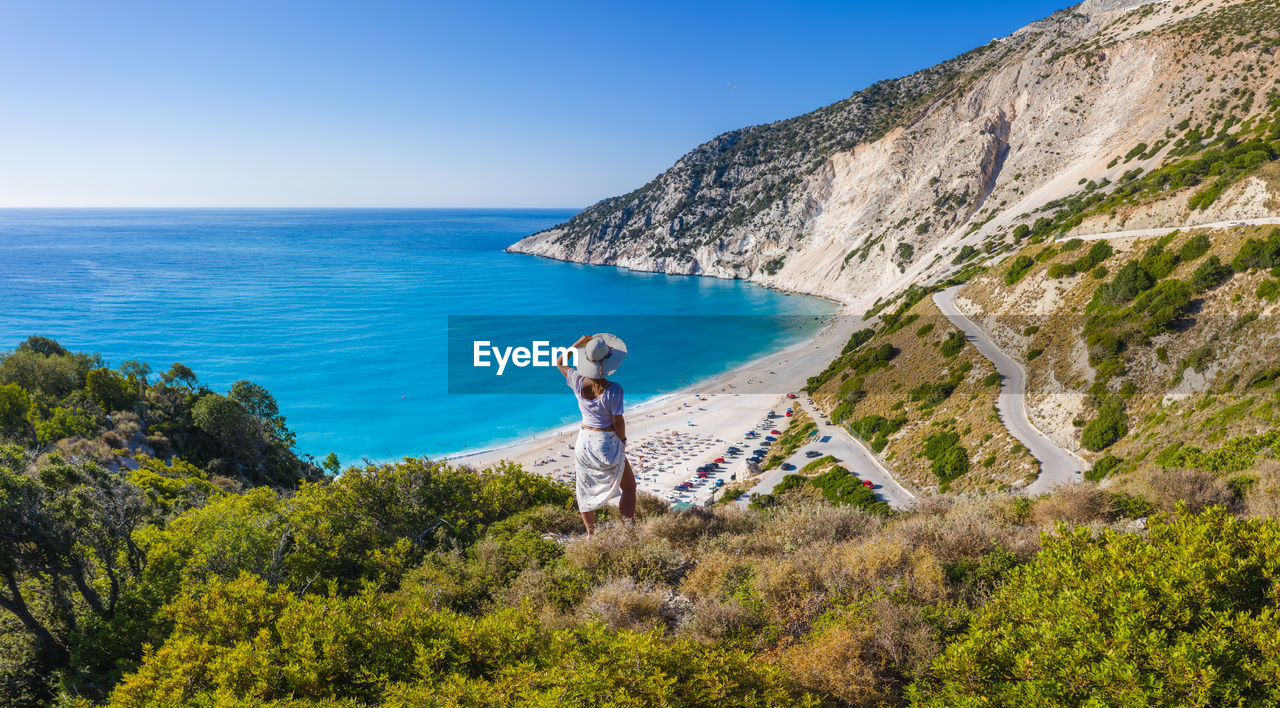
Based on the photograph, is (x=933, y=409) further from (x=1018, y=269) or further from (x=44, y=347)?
(x=44, y=347)

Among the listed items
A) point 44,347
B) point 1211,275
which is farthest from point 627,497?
point 44,347

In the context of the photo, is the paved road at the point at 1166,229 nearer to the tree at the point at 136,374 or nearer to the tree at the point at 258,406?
the tree at the point at 258,406

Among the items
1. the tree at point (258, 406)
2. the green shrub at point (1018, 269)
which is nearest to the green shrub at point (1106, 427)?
the green shrub at point (1018, 269)

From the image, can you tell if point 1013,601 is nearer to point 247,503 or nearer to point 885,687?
point 885,687

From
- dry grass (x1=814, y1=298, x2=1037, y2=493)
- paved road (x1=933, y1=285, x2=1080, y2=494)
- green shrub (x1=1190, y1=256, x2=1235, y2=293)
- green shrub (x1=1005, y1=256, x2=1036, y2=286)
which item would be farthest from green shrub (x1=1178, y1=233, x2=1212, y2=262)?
dry grass (x1=814, y1=298, x2=1037, y2=493)

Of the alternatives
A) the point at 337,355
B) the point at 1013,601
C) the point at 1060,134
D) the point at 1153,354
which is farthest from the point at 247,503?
the point at 1060,134

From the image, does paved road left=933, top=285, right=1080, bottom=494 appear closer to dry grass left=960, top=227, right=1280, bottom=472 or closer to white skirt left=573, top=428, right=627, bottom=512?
dry grass left=960, top=227, right=1280, bottom=472

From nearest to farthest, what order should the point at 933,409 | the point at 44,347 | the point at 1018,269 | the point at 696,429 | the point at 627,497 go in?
the point at 627,497 < the point at 933,409 < the point at 44,347 < the point at 1018,269 < the point at 696,429
